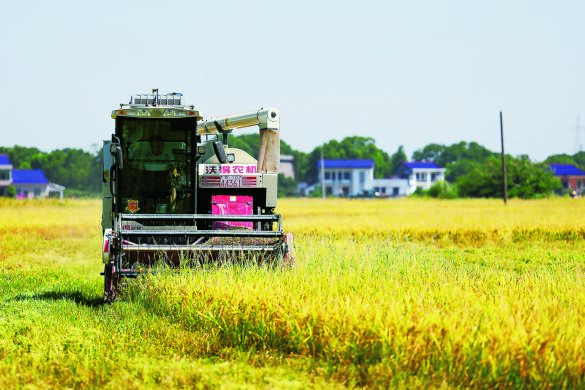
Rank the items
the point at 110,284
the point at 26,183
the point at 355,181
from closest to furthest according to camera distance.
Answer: the point at 110,284 < the point at 26,183 < the point at 355,181

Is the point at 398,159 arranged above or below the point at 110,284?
above

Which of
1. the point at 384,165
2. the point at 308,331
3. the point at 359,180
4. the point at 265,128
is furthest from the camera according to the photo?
the point at 384,165

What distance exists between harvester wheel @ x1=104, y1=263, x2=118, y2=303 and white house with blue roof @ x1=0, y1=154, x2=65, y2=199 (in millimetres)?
96271

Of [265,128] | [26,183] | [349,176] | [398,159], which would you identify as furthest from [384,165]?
[265,128]

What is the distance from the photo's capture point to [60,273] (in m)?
14.5

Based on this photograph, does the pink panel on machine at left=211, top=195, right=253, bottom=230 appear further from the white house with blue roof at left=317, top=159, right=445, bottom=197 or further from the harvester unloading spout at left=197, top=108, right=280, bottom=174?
the white house with blue roof at left=317, top=159, right=445, bottom=197

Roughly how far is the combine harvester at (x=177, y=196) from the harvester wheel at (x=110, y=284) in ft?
0.04

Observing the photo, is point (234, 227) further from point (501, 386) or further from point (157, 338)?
point (501, 386)

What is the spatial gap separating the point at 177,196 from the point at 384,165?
13343 centimetres

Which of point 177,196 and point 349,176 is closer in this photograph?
point 177,196

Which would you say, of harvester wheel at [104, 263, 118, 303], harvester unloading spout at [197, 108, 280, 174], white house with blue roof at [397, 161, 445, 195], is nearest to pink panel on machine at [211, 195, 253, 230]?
harvester unloading spout at [197, 108, 280, 174]

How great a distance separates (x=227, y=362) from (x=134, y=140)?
237 inches

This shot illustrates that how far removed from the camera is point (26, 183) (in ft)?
347

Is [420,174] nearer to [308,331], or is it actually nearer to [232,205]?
[232,205]
